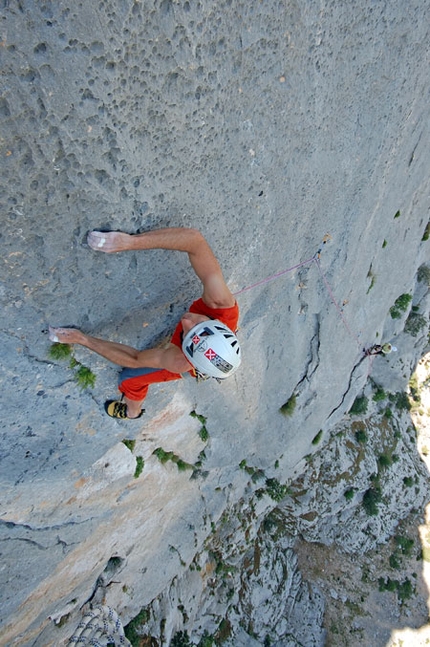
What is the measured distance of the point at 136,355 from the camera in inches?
130

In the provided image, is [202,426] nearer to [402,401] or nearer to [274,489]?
[274,489]

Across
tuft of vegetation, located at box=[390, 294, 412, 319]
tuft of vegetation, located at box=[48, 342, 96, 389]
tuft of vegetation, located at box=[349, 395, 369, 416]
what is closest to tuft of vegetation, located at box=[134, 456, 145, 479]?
tuft of vegetation, located at box=[48, 342, 96, 389]

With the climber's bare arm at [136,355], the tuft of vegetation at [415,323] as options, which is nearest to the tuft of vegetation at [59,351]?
the climber's bare arm at [136,355]

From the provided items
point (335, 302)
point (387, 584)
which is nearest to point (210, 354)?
point (335, 302)

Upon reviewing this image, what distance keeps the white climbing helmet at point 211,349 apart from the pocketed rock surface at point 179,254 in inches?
22.1

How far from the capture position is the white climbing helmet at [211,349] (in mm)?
2930

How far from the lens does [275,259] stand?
443cm

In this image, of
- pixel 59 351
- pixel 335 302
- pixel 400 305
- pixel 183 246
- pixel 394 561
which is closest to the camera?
pixel 183 246

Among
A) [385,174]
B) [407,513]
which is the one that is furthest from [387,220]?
[407,513]

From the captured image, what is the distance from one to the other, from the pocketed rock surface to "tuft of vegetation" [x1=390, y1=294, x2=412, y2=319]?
1690mm

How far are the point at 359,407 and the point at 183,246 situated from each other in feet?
27.5

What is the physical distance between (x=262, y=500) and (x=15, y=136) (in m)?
7.76

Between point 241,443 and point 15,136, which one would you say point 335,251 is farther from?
point 15,136

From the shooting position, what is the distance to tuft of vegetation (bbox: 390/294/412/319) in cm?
965
